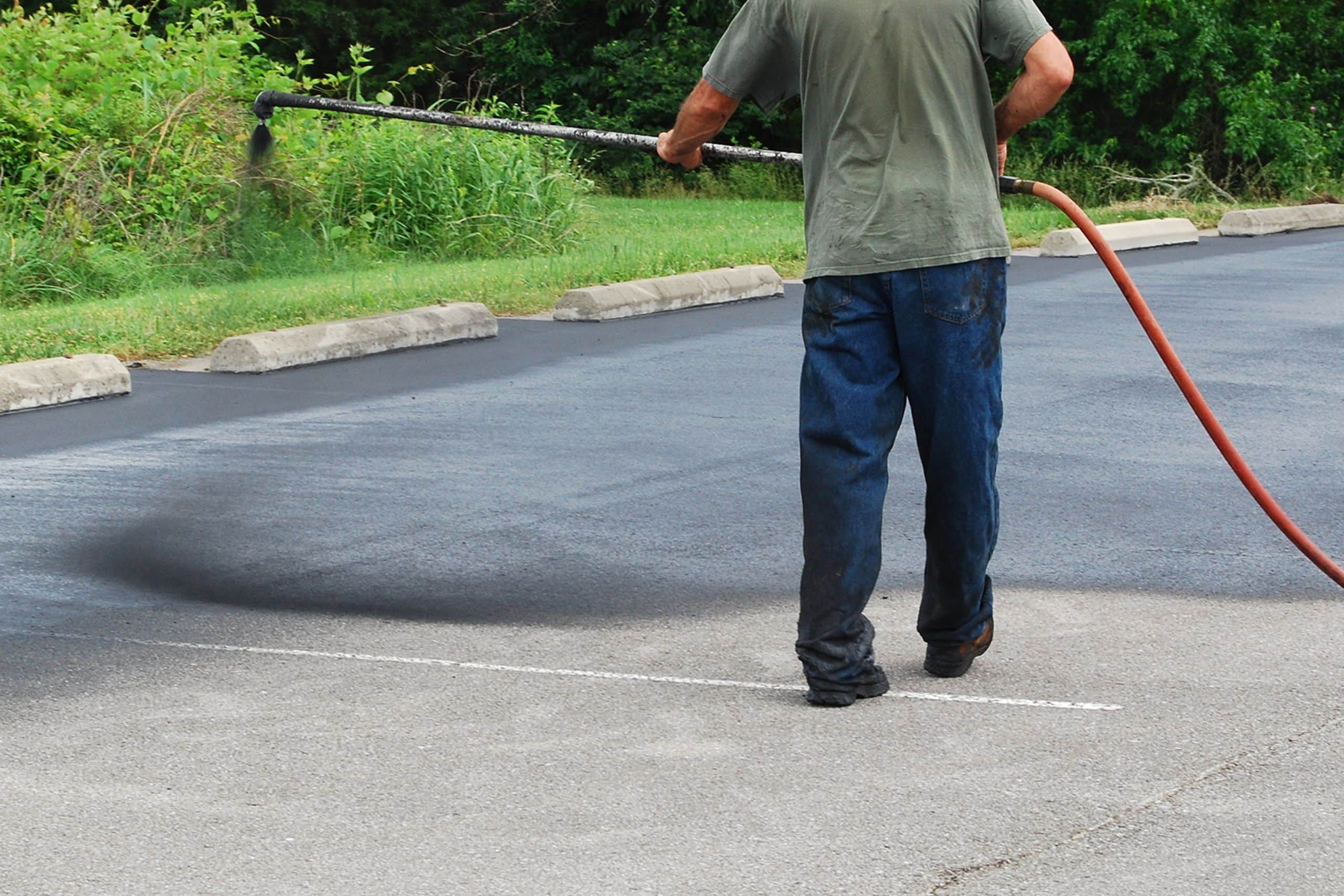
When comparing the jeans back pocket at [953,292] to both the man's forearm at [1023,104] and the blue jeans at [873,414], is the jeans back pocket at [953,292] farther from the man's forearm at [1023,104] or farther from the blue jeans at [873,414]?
the man's forearm at [1023,104]

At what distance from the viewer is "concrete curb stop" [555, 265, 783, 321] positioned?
1305cm

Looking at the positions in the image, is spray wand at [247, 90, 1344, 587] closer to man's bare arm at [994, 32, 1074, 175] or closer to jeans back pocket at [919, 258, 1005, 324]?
man's bare arm at [994, 32, 1074, 175]

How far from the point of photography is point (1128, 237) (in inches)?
720

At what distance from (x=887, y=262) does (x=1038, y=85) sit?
588mm

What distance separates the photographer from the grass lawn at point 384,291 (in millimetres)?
11578

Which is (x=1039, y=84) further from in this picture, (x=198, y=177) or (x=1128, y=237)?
(x=1128, y=237)

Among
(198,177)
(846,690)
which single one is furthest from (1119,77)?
(846,690)

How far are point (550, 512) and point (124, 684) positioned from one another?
2.35 m

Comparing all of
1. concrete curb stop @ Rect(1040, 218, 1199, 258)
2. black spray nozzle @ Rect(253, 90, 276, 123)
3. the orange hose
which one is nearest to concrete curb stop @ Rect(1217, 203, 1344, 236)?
concrete curb stop @ Rect(1040, 218, 1199, 258)

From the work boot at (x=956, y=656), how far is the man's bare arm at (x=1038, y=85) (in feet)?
4.02

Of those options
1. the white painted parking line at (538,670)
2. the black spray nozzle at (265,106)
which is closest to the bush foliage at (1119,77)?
the black spray nozzle at (265,106)

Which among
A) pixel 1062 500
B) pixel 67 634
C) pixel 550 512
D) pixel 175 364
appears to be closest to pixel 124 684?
pixel 67 634

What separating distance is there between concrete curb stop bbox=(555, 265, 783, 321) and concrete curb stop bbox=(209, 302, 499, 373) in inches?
27.4

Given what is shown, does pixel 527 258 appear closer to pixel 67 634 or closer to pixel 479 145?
pixel 479 145
